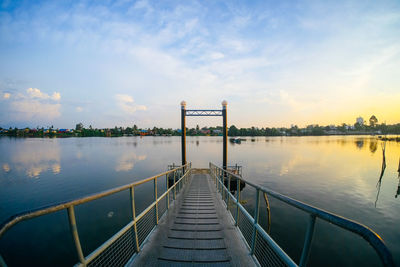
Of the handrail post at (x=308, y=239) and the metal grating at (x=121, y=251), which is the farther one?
the metal grating at (x=121, y=251)

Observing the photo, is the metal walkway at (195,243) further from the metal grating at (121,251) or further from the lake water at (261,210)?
the lake water at (261,210)

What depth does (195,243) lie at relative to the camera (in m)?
3.15

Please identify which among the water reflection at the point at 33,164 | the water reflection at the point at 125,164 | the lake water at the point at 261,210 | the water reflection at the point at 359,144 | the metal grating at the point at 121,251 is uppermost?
the metal grating at the point at 121,251

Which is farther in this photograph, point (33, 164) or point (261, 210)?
point (33, 164)

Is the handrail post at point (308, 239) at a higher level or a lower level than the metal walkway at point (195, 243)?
higher

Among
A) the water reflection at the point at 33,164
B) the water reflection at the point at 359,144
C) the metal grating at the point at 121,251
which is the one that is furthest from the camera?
the water reflection at the point at 359,144

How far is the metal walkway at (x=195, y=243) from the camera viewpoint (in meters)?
2.65

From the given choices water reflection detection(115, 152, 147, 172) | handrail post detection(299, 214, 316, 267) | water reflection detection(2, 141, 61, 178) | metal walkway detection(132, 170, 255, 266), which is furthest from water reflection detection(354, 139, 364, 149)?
water reflection detection(2, 141, 61, 178)

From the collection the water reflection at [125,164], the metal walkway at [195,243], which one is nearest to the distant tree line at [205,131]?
the water reflection at [125,164]

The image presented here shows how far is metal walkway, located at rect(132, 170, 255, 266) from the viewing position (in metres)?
2.65

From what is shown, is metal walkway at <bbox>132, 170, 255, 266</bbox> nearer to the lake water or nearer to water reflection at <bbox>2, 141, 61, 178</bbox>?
the lake water

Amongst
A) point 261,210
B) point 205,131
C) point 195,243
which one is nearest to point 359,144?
point 261,210

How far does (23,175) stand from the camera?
19.4 m

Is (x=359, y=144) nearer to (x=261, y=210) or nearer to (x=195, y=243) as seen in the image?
(x=261, y=210)
